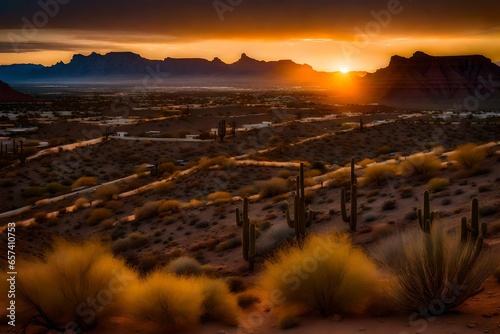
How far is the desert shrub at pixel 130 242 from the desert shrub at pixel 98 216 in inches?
225

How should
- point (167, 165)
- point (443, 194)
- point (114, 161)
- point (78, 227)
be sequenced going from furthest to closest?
1. point (114, 161)
2. point (167, 165)
3. point (78, 227)
4. point (443, 194)

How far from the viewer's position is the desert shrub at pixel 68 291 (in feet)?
33.3

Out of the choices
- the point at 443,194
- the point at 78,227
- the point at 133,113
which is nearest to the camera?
the point at 443,194

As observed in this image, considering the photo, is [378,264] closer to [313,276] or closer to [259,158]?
[313,276]

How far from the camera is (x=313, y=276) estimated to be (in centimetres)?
1054

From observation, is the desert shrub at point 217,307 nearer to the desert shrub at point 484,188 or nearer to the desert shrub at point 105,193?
the desert shrub at point 484,188

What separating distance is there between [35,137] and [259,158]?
3524 centimetres

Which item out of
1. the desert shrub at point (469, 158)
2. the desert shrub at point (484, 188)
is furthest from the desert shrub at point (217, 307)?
the desert shrub at point (469, 158)

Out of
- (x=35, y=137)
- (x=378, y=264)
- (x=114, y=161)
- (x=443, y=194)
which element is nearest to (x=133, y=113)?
(x=35, y=137)

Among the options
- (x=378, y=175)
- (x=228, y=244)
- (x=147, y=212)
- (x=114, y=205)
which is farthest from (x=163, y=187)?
(x=228, y=244)

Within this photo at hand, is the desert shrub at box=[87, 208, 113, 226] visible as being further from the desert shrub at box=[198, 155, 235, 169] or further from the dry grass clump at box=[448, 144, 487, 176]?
the dry grass clump at box=[448, 144, 487, 176]

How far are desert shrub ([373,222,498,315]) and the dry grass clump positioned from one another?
A: 14810mm

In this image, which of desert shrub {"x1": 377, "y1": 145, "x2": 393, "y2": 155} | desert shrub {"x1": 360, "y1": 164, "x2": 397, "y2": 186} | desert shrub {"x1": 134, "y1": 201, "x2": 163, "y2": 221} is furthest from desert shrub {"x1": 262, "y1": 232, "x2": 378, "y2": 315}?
desert shrub {"x1": 377, "y1": 145, "x2": 393, "y2": 155}

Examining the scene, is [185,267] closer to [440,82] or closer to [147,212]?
[147,212]
